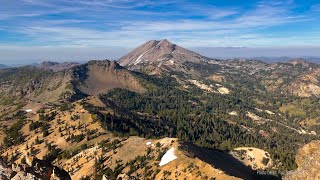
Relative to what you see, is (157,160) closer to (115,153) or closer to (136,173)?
(136,173)

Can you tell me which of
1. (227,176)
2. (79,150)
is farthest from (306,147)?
(79,150)

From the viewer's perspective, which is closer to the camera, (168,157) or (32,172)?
(32,172)

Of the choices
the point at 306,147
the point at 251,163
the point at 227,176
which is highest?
the point at 306,147

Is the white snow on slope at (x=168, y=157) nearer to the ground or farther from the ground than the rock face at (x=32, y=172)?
nearer to the ground

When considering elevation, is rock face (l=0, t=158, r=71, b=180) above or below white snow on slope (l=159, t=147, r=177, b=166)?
above

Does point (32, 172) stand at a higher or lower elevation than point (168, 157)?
higher
